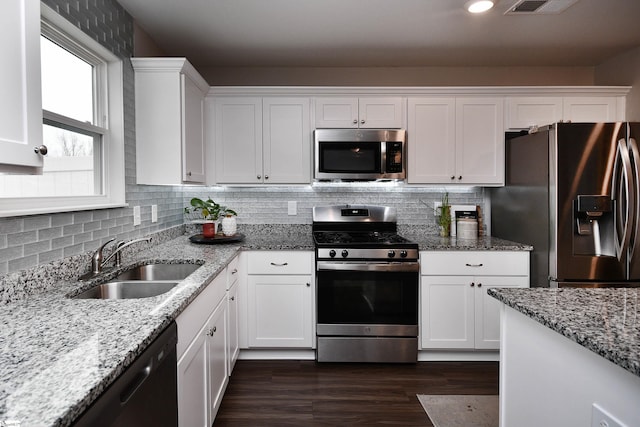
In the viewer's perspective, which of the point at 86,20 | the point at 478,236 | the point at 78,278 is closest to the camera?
the point at 78,278

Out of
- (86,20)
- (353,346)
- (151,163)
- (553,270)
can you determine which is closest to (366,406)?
(353,346)

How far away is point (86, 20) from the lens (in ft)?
6.72

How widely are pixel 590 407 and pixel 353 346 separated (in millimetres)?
1977

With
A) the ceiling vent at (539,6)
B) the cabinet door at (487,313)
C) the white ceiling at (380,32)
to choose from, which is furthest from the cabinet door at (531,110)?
the cabinet door at (487,313)

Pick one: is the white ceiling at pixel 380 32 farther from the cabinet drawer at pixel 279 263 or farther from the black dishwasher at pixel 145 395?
the black dishwasher at pixel 145 395

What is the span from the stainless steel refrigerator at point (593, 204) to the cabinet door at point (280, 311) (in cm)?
173

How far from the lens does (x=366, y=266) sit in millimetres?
2822

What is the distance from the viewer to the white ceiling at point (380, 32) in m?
2.47

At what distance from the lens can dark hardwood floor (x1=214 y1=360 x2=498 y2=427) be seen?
2207mm

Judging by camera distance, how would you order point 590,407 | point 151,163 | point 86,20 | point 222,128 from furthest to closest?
point 222,128 < point 151,163 < point 86,20 < point 590,407

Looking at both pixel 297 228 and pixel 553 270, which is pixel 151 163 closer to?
pixel 297 228

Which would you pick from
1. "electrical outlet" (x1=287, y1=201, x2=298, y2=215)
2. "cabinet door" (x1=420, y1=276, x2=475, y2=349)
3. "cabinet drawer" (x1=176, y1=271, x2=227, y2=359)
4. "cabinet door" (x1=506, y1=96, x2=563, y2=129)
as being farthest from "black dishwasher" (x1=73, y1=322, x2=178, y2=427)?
"cabinet door" (x1=506, y1=96, x2=563, y2=129)

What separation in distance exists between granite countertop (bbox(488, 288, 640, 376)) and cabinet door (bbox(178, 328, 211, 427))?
122 cm

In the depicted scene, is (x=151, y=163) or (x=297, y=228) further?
(x=297, y=228)
